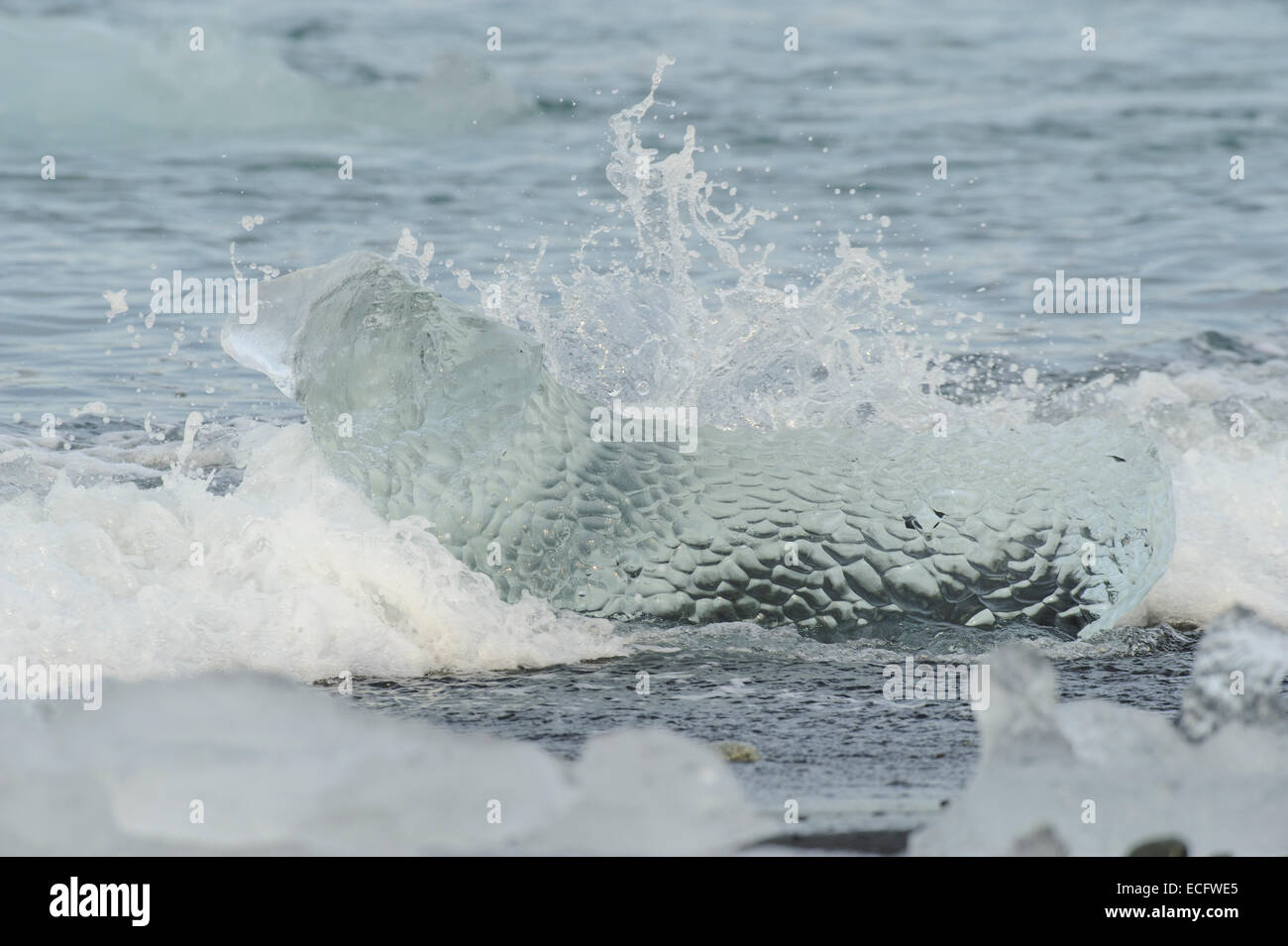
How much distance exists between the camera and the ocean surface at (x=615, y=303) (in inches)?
153

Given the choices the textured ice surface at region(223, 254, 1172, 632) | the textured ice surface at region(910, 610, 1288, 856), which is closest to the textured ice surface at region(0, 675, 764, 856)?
the textured ice surface at region(910, 610, 1288, 856)

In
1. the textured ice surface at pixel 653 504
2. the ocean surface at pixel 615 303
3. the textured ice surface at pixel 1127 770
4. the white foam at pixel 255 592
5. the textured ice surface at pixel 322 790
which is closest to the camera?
the textured ice surface at pixel 322 790

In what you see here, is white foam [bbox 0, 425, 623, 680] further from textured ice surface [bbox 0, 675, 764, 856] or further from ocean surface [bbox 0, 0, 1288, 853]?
textured ice surface [bbox 0, 675, 764, 856]

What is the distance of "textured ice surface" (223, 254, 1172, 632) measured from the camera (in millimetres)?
4441

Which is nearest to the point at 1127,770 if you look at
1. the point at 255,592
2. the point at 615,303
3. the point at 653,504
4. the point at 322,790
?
the point at 322,790

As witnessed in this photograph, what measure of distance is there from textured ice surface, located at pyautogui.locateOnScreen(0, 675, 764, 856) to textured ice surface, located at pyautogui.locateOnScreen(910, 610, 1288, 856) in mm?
418

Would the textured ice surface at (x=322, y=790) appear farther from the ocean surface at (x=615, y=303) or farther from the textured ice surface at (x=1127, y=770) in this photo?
the textured ice surface at (x=1127, y=770)

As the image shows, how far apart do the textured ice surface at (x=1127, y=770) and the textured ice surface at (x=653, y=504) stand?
5.16ft

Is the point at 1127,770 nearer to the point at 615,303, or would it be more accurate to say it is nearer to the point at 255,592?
the point at 255,592

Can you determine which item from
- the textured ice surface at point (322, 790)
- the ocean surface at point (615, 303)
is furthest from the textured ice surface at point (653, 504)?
the textured ice surface at point (322, 790)

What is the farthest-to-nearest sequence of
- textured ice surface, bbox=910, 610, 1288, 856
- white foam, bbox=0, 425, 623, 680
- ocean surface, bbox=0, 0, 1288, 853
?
white foam, bbox=0, 425, 623, 680 → ocean surface, bbox=0, 0, 1288, 853 → textured ice surface, bbox=910, 610, 1288, 856

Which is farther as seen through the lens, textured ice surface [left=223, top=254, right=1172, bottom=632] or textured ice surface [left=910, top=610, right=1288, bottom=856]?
textured ice surface [left=223, top=254, right=1172, bottom=632]

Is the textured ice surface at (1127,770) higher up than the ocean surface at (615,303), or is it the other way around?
the ocean surface at (615,303)

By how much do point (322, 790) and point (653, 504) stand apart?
211 centimetres
